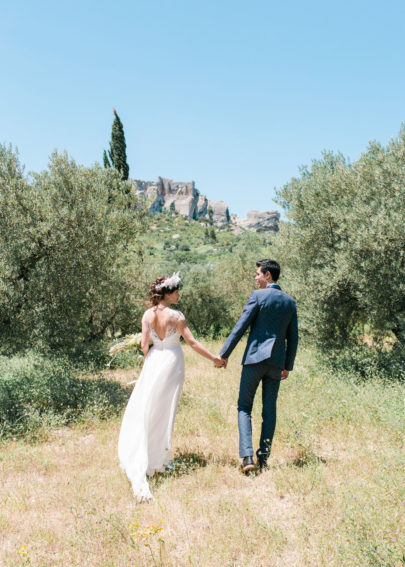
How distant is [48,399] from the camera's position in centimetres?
801

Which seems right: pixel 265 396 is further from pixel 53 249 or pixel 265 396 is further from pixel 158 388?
pixel 53 249

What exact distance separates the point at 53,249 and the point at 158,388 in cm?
485

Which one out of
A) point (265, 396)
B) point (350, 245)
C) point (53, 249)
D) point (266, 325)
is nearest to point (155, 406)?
point (265, 396)

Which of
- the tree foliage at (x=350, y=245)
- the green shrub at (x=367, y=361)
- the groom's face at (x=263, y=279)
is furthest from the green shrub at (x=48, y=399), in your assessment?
the tree foliage at (x=350, y=245)

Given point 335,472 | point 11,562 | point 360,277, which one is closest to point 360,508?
point 335,472

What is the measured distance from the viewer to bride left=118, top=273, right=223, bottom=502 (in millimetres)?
4980

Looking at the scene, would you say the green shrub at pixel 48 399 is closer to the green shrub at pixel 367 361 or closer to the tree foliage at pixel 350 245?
the green shrub at pixel 367 361

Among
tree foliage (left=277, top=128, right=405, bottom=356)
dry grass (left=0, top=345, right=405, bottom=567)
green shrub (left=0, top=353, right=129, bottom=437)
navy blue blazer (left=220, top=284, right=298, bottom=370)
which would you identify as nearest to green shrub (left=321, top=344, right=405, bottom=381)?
tree foliage (left=277, top=128, right=405, bottom=356)

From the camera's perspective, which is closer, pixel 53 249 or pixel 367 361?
pixel 53 249

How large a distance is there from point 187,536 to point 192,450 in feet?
7.56

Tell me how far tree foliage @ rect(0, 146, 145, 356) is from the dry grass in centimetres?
262

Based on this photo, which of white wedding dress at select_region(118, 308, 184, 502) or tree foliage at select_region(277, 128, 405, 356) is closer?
white wedding dress at select_region(118, 308, 184, 502)

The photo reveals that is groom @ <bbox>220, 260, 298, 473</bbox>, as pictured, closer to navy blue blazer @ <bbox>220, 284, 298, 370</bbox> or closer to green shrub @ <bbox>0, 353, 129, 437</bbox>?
navy blue blazer @ <bbox>220, 284, 298, 370</bbox>

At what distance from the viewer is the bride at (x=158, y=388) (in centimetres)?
498
